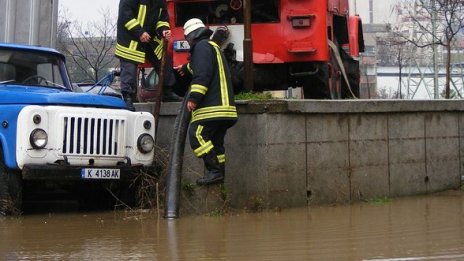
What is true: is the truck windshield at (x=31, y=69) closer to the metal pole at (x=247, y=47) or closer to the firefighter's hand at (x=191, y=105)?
the firefighter's hand at (x=191, y=105)

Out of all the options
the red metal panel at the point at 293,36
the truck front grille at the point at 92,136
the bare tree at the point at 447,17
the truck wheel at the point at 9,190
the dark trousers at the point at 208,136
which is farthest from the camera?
the bare tree at the point at 447,17

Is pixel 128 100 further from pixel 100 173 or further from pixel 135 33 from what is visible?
pixel 100 173

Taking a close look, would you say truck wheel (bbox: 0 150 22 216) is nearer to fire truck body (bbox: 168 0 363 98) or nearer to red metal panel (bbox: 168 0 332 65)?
fire truck body (bbox: 168 0 363 98)

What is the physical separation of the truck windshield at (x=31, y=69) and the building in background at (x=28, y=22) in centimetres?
211

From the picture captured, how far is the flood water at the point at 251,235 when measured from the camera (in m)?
6.24

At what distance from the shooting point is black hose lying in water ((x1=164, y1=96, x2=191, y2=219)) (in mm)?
8359

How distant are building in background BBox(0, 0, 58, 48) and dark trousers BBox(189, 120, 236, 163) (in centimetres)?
447

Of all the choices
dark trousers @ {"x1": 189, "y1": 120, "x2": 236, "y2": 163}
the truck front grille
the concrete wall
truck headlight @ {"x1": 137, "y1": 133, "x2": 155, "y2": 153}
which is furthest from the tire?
the truck front grille

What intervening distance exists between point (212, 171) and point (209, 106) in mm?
692

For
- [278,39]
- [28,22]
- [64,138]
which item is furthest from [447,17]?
[64,138]

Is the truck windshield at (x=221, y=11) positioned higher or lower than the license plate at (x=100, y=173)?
higher

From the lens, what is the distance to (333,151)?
Answer: 9.45 metres

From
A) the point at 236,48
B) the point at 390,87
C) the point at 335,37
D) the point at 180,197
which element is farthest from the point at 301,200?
the point at 390,87

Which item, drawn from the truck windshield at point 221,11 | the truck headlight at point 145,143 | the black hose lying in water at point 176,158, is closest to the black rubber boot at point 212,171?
the black hose lying in water at point 176,158
